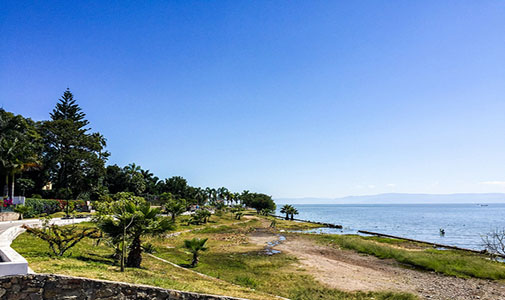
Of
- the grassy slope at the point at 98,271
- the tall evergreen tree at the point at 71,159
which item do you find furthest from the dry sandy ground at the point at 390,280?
the tall evergreen tree at the point at 71,159

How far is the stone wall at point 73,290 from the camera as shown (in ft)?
25.4

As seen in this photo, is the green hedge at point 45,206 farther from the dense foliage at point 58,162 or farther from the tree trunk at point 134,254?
the tree trunk at point 134,254

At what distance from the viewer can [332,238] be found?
138 ft

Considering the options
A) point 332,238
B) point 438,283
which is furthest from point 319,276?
point 332,238

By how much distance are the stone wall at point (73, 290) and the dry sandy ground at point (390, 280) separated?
1192 cm

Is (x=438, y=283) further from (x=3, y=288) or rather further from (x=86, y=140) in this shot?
(x=86, y=140)

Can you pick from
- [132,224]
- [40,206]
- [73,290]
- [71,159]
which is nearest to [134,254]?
[132,224]

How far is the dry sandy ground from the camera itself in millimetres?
17438

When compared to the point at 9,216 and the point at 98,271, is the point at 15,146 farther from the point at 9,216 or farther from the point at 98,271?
the point at 98,271

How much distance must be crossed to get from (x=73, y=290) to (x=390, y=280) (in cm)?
1930

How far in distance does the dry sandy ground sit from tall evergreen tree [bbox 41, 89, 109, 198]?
48001mm

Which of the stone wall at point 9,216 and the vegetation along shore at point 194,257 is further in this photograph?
the stone wall at point 9,216

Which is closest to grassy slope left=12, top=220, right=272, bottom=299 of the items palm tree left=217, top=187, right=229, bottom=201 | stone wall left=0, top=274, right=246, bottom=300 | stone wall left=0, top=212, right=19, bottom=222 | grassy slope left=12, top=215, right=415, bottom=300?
grassy slope left=12, top=215, right=415, bottom=300

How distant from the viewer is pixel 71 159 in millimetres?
54688
